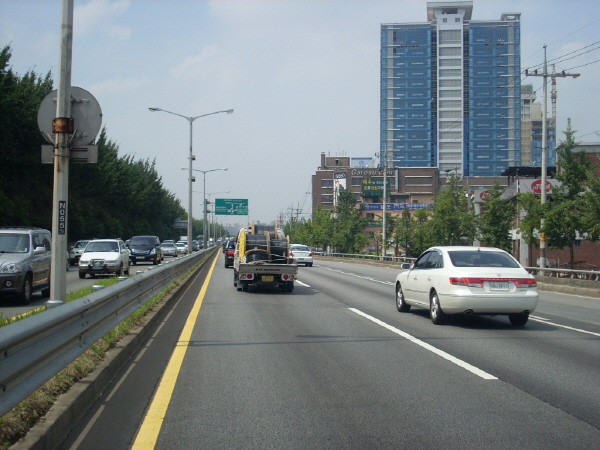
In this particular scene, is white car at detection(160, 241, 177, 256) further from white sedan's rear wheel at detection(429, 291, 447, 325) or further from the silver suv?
white sedan's rear wheel at detection(429, 291, 447, 325)

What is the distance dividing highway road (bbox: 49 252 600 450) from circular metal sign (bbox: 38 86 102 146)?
3.16 meters

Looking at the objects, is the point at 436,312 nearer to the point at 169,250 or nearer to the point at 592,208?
the point at 592,208

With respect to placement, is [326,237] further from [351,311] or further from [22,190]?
[351,311]

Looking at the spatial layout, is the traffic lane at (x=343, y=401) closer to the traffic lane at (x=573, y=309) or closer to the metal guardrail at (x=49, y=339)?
the metal guardrail at (x=49, y=339)

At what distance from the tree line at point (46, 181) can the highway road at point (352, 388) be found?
1527cm

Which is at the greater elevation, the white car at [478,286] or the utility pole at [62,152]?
the utility pole at [62,152]

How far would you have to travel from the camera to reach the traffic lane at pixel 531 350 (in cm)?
676

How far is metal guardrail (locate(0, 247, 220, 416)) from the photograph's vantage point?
4512 mm

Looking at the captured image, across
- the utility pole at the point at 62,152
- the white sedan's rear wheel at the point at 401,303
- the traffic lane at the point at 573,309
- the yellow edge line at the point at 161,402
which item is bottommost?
the traffic lane at the point at 573,309

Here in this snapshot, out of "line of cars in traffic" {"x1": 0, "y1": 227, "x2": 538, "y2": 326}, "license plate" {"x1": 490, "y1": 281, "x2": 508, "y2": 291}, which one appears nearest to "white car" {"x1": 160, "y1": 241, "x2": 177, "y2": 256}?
"line of cars in traffic" {"x1": 0, "y1": 227, "x2": 538, "y2": 326}

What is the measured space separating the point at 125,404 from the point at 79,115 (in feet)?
14.9

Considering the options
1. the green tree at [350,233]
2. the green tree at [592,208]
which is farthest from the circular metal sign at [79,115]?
the green tree at [350,233]

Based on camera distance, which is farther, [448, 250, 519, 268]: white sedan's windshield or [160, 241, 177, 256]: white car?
[160, 241, 177, 256]: white car

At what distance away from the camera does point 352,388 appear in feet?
22.4
